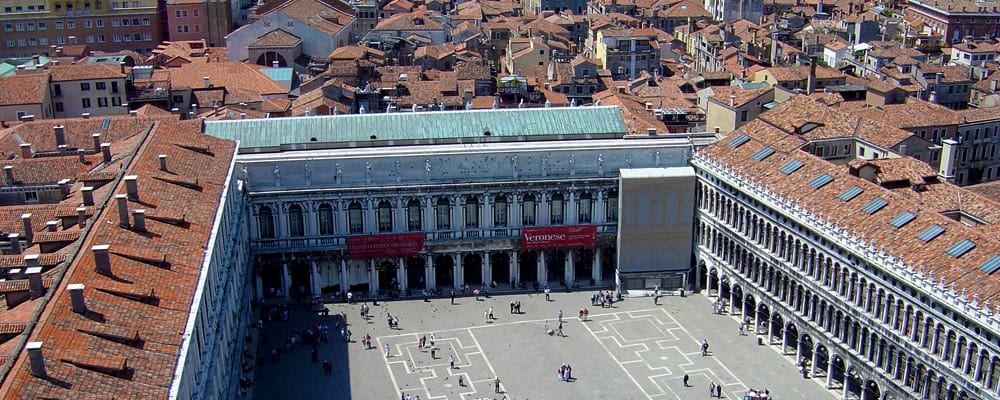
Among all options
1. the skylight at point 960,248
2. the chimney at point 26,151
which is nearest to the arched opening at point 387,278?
the chimney at point 26,151

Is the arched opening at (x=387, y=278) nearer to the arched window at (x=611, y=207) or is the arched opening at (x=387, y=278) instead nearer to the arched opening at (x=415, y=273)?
the arched opening at (x=415, y=273)

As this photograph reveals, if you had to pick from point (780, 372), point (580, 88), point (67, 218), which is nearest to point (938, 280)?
point (780, 372)

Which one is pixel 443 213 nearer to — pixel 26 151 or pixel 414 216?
pixel 414 216

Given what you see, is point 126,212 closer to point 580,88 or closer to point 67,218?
point 67,218

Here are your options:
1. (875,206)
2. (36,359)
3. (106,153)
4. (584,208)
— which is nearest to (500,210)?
(584,208)

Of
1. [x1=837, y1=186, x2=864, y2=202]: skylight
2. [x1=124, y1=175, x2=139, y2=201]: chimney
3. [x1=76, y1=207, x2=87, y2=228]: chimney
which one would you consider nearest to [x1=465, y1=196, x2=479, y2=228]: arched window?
[x1=837, y1=186, x2=864, y2=202]: skylight

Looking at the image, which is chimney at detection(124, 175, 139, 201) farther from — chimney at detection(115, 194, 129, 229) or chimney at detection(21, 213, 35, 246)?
chimney at detection(21, 213, 35, 246)
